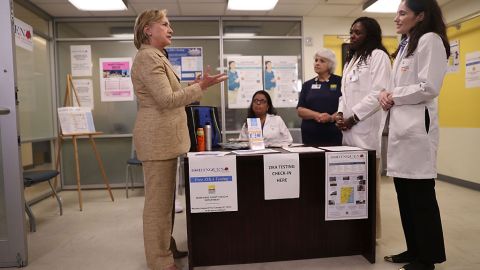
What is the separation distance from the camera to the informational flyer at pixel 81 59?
16.6ft

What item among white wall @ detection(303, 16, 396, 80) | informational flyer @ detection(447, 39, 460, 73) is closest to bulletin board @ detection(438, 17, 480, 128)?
informational flyer @ detection(447, 39, 460, 73)

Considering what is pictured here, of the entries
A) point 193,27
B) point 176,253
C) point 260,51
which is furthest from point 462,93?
point 176,253

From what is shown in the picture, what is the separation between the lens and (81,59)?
16.6 feet

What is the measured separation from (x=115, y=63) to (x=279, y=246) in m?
3.88

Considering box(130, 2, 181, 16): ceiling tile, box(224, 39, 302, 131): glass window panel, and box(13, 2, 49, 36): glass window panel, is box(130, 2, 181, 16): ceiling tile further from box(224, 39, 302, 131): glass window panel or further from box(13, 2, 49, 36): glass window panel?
box(13, 2, 49, 36): glass window panel

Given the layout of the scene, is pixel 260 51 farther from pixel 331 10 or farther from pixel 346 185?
pixel 346 185

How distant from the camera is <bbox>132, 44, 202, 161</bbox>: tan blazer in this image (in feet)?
6.34

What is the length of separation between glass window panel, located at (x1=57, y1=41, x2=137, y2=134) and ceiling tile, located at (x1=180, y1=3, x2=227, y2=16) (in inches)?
38.8

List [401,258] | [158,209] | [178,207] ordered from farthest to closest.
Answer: [178,207] → [401,258] → [158,209]

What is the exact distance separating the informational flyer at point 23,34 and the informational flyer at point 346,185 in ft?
12.0

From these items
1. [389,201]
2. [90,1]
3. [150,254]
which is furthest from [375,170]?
[90,1]

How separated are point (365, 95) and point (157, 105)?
1479 mm

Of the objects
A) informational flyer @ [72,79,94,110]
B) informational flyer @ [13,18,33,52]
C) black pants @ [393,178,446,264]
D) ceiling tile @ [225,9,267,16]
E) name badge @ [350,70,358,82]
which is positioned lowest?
black pants @ [393,178,446,264]

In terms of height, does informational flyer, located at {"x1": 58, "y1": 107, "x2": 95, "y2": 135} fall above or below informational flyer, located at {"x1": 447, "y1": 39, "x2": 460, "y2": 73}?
below
